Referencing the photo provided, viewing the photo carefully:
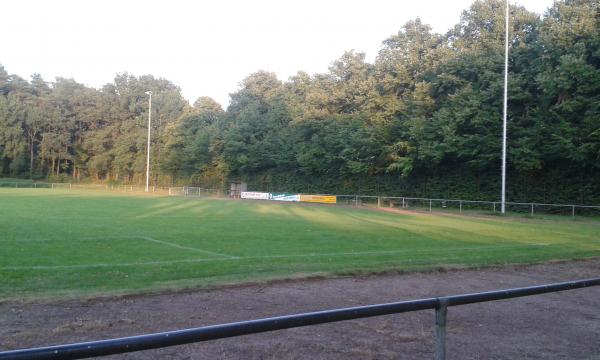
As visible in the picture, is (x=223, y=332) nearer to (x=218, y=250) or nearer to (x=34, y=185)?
(x=218, y=250)

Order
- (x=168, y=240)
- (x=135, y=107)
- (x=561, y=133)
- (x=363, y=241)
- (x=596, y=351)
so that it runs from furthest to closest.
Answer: (x=135, y=107) < (x=561, y=133) < (x=363, y=241) < (x=168, y=240) < (x=596, y=351)

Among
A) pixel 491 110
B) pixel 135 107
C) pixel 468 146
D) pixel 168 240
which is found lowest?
pixel 168 240

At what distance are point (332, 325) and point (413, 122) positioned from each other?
4662 cm

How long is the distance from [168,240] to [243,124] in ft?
196

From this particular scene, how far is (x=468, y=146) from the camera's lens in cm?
4819

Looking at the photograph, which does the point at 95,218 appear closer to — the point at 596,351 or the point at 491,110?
the point at 596,351

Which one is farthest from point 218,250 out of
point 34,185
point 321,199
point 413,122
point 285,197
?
point 34,185

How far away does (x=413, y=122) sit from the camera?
174 ft

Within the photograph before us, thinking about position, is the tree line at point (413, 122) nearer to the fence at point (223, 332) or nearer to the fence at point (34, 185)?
the fence at point (34, 185)

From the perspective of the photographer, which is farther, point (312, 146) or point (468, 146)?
point (312, 146)

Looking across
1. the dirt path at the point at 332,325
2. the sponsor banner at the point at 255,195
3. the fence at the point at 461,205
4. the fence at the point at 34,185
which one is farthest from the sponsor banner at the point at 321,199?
the fence at the point at 34,185

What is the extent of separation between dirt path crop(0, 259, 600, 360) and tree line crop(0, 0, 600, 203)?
1342 inches

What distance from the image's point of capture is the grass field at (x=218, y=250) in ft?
40.2

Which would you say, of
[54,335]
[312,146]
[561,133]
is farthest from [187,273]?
[312,146]
